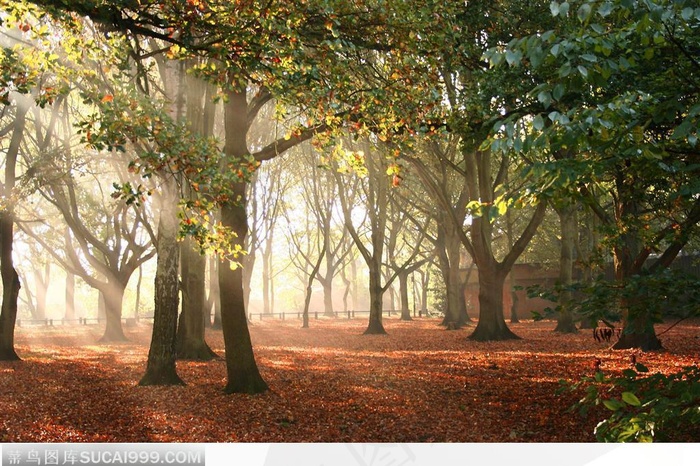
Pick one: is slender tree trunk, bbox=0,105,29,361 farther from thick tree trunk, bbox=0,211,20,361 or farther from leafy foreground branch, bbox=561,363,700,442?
leafy foreground branch, bbox=561,363,700,442

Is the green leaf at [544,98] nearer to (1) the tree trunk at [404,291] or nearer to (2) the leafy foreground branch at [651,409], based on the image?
(2) the leafy foreground branch at [651,409]

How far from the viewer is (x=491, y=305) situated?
859 inches

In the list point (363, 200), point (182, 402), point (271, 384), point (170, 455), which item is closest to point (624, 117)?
point (170, 455)

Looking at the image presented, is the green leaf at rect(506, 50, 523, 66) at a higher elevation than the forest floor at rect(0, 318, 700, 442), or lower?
higher

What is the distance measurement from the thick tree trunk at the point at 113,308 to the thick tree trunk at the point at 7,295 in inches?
263

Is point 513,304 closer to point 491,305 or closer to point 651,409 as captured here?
point 491,305

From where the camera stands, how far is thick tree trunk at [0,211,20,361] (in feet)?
55.1

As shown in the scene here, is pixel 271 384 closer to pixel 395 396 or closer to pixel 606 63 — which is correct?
pixel 395 396

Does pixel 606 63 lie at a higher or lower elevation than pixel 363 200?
lower

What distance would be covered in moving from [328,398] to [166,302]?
3645mm

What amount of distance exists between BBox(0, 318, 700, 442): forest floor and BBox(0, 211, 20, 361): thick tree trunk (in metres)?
0.56

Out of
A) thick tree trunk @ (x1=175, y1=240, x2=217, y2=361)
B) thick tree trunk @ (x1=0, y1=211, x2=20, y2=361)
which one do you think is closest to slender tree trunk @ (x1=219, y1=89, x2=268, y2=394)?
thick tree trunk @ (x1=175, y1=240, x2=217, y2=361)

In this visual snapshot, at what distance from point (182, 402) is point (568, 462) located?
249 inches

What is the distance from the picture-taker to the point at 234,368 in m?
10.9
